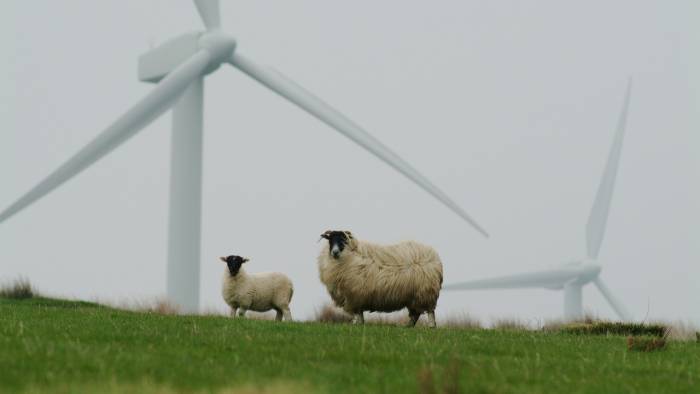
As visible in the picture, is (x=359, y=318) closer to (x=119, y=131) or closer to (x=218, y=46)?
(x=119, y=131)

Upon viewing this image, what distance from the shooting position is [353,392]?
7.00 meters

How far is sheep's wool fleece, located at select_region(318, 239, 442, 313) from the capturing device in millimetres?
17750

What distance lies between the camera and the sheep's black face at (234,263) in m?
22.5

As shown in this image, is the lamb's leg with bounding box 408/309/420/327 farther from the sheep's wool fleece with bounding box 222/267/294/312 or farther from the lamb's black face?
the sheep's wool fleece with bounding box 222/267/294/312

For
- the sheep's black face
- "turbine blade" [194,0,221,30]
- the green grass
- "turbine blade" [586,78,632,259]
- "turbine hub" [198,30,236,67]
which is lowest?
the green grass

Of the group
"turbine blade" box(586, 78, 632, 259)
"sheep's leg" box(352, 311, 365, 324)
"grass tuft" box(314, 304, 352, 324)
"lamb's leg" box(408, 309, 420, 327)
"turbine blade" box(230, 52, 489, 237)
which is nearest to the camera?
"sheep's leg" box(352, 311, 365, 324)

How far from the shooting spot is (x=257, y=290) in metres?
23.2

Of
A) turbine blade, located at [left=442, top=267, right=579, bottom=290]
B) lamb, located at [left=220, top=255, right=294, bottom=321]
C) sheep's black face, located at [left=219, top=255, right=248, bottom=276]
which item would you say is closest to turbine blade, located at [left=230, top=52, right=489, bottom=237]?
lamb, located at [left=220, top=255, right=294, bottom=321]

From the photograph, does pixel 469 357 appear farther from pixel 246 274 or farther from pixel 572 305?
pixel 572 305

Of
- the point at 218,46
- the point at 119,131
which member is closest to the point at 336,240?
the point at 119,131

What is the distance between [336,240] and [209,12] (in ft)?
61.6

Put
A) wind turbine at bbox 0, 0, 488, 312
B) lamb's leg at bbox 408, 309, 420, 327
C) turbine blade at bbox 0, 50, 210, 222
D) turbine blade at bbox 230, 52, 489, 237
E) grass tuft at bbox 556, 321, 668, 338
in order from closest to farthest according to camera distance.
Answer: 1. lamb's leg at bbox 408, 309, 420, 327
2. grass tuft at bbox 556, 321, 668, 338
3. turbine blade at bbox 0, 50, 210, 222
4. wind turbine at bbox 0, 0, 488, 312
5. turbine blade at bbox 230, 52, 489, 237

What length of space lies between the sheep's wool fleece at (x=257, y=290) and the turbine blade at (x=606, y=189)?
15.9m

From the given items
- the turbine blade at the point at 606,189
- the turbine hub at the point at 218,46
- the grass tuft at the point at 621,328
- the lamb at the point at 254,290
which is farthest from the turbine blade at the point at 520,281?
the grass tuft at the point at 621,328
